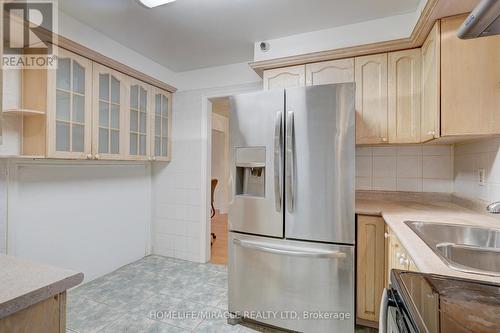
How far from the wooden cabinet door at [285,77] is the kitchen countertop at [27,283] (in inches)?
82.3

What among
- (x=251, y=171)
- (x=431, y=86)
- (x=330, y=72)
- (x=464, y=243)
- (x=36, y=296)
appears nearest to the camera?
(x=36, y=296)

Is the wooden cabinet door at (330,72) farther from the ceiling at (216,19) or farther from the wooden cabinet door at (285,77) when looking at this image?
the ceiling at (216,19)

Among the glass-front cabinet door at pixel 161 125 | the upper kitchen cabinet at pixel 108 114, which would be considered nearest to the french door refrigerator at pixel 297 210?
the upper kitchen cabinet at pixel 108 114

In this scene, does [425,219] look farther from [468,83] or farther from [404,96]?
[404,96]

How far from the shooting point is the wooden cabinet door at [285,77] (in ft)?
7.62

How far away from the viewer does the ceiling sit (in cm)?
194

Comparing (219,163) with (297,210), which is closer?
(297,210)

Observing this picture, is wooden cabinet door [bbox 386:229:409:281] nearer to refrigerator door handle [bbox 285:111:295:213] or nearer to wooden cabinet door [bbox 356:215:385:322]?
wooden cabinet door [bbox 356:215:385:322]

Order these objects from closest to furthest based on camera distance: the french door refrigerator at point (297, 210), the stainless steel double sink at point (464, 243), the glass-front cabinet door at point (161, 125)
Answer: the stainless steel double sink at point (464, 243)
the french door refrigerator at point (297, 210)
the glass-front cabinet door at point (161, 125)

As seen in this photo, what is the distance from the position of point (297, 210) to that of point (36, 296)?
141 cm

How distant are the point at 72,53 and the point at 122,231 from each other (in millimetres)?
1901

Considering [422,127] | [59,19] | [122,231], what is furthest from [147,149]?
[422,127]

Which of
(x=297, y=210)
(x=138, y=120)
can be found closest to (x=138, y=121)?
(x=138, y=120)

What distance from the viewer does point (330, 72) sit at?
2229mm
